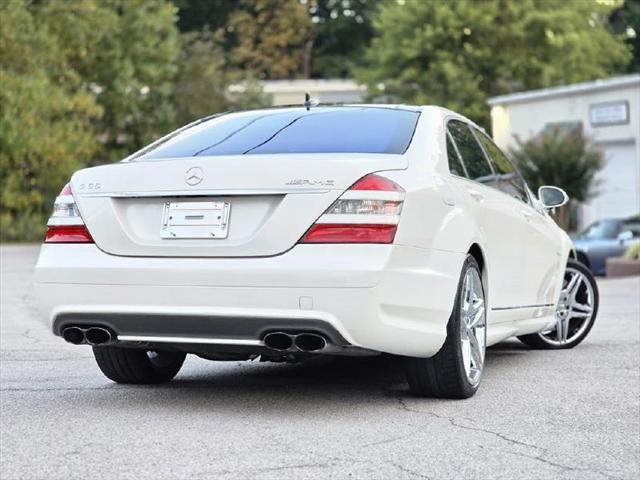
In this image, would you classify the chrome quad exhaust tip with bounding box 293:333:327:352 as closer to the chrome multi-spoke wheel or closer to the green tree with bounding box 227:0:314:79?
the chrome multi-spoke wheel

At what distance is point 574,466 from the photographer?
15.3ft

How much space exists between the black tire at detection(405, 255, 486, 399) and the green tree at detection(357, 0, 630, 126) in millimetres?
43083

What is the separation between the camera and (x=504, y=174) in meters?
7.67

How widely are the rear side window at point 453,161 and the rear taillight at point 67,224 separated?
189cm

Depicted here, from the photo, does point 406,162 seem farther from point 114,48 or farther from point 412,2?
point 412,2

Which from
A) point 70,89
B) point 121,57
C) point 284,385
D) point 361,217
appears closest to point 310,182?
point 361,217

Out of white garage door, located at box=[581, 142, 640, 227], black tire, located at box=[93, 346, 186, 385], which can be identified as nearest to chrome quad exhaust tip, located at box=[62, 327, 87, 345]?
black tire, located at box=[93, 346, 186, 385]

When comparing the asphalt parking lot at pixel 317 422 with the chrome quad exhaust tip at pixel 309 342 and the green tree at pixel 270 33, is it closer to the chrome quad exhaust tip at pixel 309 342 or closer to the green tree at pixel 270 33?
the chrome quad exhaust tip at pixel 309 342

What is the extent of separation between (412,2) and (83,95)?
70.9 ft

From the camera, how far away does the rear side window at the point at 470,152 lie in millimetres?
6773

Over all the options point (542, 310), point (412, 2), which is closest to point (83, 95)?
point (412, 2)

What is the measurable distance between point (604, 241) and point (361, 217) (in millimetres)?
18879

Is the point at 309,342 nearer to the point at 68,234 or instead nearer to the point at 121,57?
the point at 68,234

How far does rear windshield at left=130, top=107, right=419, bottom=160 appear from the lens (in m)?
5.98
